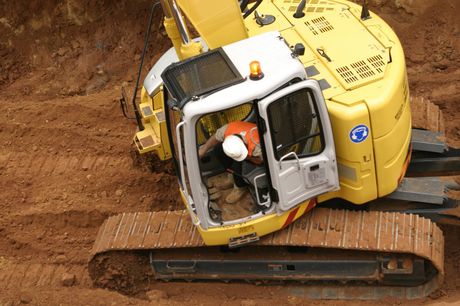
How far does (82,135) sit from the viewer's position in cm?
1002

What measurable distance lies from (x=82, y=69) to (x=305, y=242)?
5.80 metres

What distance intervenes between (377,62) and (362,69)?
17 cm

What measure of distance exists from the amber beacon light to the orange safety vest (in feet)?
1.54

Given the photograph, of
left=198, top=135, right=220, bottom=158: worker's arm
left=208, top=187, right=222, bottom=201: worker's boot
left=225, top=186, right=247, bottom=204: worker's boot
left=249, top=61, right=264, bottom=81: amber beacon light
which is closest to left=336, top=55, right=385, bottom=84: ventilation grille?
left=249, top=61, right=264, bottom=81: amber beacon light

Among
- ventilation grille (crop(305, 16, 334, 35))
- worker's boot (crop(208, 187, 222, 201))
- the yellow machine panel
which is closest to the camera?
the yellow machine panel

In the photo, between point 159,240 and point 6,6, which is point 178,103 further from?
point 6,6

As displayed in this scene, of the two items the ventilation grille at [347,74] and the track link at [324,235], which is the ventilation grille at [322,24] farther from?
the track link at [324,235]

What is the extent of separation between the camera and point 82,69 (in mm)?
11586

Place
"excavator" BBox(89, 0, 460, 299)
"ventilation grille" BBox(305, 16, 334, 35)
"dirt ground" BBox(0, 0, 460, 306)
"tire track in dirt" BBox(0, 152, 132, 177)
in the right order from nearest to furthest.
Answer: "excavator" BBox(89, 0, 460, 299) < "ventilation grille" BBox(305, 16, 334, 35) < "dirt ground" BBox(0, 0, 460, 306) < "tire track in dirt" BBox(0, 152, 132, 177)

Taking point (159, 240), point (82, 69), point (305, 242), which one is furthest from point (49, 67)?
point (305, 242)

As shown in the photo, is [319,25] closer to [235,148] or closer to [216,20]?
[216,20]

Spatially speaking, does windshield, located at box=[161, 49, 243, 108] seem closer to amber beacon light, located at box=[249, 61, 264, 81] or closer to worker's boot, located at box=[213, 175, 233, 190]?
amber beacon light, located at box=[249, 61, 264, 81]

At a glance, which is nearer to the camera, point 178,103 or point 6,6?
point 178,103

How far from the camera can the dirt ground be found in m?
7.86
